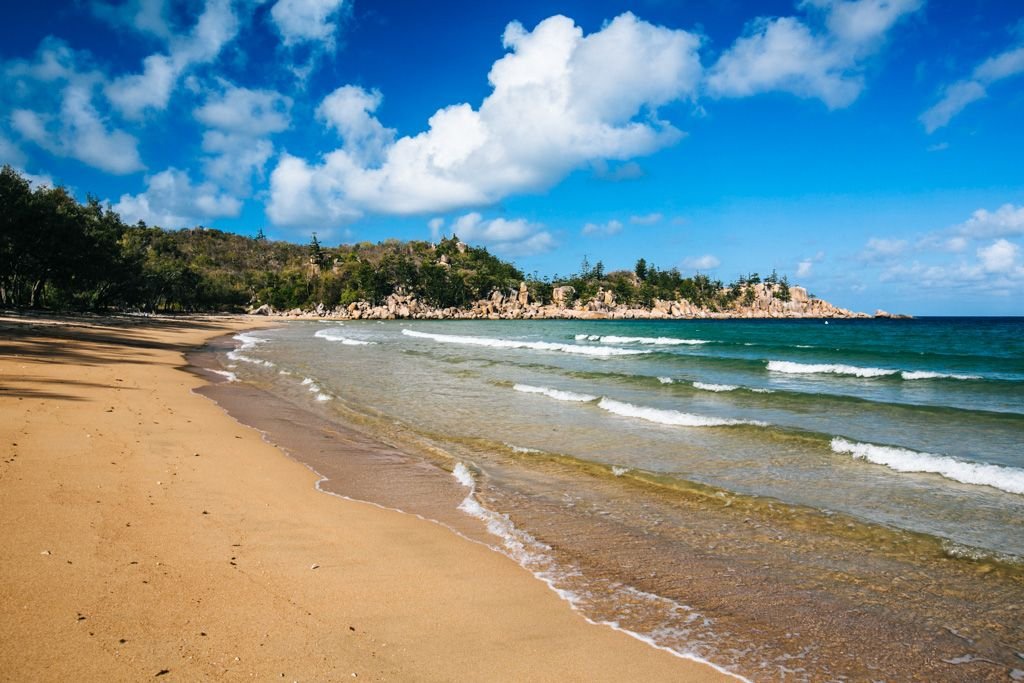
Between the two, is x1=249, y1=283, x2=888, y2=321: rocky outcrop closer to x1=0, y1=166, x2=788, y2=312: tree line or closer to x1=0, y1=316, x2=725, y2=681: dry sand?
x1=0, y1=166, x2=788, y2=312: tree line

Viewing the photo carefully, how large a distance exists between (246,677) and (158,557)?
2139 millimetres

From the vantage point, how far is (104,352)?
2334cm

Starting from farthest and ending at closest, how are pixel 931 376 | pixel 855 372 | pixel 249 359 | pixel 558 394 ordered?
pixel 249 359, pixel 855 372, pixel 931 376, pixel 558 394

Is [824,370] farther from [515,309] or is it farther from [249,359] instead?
[515,309]

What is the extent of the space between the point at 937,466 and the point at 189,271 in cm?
10525

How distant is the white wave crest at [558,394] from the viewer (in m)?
16.7

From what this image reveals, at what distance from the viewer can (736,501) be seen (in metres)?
7.60

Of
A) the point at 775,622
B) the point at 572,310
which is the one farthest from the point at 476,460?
the point at 572,310

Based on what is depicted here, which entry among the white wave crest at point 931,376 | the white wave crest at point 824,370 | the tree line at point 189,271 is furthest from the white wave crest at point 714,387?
the tree line at point 189,271

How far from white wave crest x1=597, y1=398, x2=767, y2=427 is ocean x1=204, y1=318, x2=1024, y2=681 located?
92 mm

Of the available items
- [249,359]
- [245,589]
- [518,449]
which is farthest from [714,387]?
[249,359]

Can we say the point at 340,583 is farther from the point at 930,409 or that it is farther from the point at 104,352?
the point at 104,352

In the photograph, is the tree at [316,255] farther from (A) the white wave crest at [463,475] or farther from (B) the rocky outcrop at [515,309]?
(A) the white wave crest at [463,475]

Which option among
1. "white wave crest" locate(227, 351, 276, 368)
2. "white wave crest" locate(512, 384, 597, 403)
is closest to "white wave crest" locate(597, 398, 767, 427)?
"white wave crest" locate(512, 384, 597, 403)
